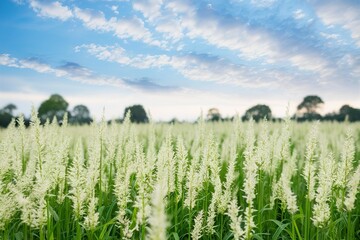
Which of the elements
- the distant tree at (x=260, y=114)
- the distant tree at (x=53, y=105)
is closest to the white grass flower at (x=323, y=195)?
the distant tree at (x=260, y=114)

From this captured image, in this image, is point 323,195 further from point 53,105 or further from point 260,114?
point 53,105

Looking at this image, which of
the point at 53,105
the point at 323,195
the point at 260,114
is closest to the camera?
the point at 323,195

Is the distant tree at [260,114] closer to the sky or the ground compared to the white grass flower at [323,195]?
closer to the sky

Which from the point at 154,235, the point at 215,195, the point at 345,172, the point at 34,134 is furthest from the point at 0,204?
the point at 345,172

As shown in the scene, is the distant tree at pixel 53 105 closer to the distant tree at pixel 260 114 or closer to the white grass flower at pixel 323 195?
the distant tree at pixel 260 114

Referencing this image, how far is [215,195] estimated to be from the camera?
434 centimetres

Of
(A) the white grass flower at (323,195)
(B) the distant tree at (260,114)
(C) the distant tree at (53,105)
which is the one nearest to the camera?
(A) the white grass flower at (323,195)

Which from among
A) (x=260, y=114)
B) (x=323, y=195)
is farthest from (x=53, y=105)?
(x=323, y=195)

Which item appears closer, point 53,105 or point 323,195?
point 323,195

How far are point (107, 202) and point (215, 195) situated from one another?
222 cm

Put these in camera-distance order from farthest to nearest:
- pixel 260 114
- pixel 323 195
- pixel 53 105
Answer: pixel 53 105 → pixel 260 114 → pixel 323 195

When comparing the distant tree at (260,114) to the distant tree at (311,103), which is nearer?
the distant tree at (260,114)

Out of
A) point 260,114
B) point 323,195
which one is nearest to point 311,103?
point 260,114

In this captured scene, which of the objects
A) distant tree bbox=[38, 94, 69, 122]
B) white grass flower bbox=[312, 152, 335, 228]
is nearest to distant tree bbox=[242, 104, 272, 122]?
white grass flower bbox=[312, 152, 335, 228]
